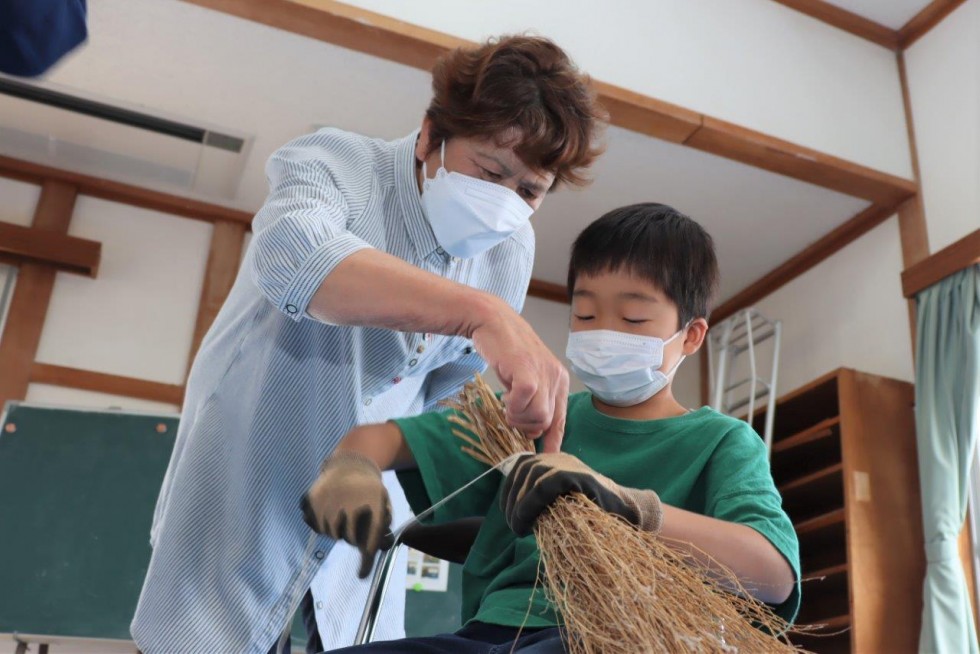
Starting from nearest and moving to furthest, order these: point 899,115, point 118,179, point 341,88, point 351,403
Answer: point 351,403
point 341,88
point 899,115
point 118,179

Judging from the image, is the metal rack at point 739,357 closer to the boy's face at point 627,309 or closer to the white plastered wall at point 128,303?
the white plastered wall at point 128,303

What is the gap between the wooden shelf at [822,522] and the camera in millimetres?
3877

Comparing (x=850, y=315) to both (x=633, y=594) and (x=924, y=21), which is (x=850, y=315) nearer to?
(x=924, y=21)

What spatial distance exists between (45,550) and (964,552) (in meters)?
3.40

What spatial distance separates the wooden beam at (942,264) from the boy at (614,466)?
2718 mm

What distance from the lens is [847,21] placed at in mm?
4703

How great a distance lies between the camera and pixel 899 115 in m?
4.67

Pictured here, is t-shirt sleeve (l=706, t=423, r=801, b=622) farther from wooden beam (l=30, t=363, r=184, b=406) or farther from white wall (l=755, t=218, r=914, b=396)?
wooden beam (l=30, t=363, r=184, b=406)

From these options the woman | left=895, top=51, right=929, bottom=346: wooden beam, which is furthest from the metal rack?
the woman

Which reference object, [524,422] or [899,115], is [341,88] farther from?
[524,422]

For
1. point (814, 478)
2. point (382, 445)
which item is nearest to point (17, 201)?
point (814, 478)

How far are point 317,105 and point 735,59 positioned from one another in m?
1.87

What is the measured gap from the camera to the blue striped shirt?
1.39 meters

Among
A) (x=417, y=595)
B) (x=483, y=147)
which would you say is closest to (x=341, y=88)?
(x=417, y=595)
